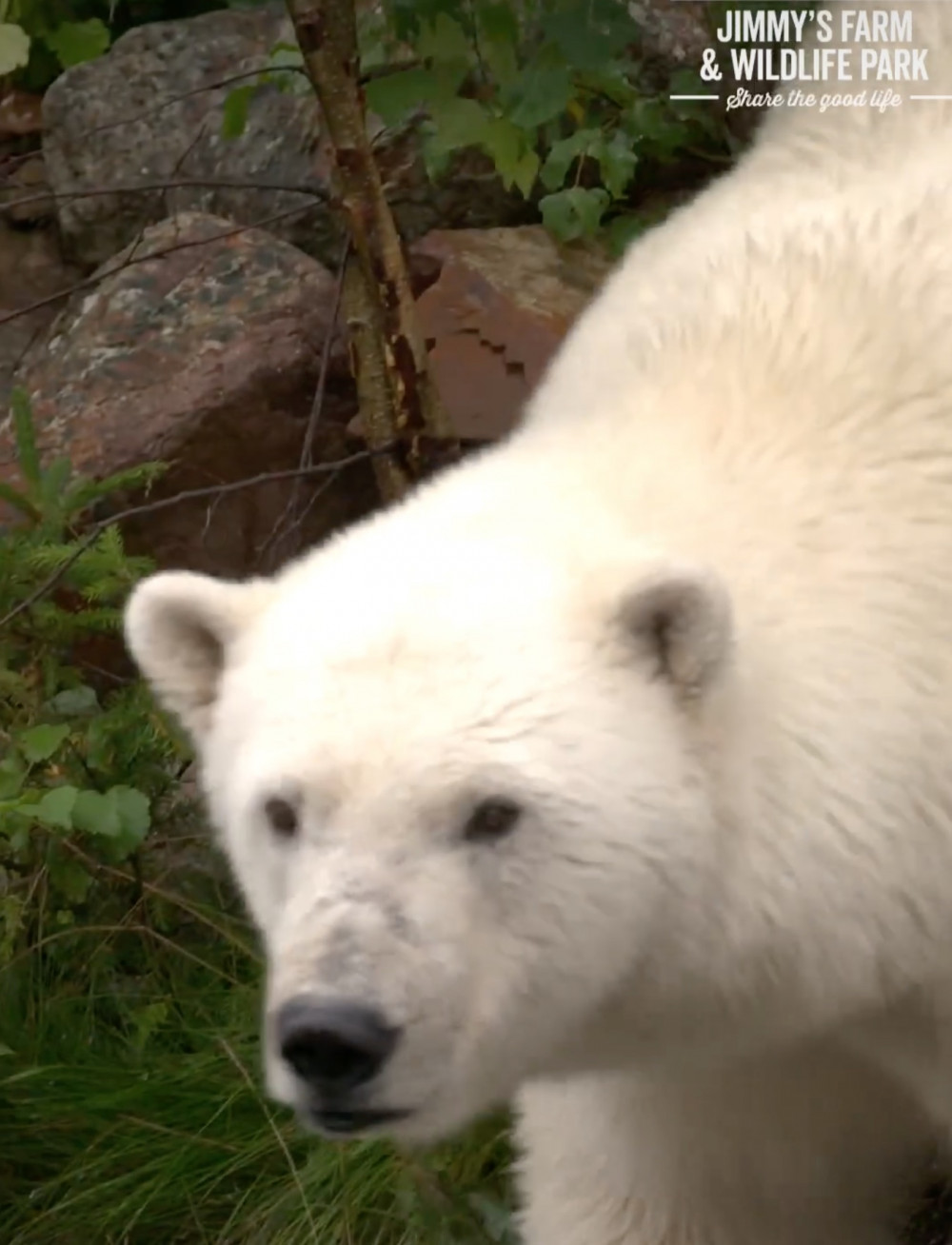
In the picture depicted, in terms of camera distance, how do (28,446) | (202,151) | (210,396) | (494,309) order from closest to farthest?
(28,446) < (494,309) < (210,396) < (202,151)

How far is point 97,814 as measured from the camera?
2807 millimetres

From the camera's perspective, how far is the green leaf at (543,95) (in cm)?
287

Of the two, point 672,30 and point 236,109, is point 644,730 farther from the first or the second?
point 672,30

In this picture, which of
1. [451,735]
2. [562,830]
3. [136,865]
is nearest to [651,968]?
[562,830]

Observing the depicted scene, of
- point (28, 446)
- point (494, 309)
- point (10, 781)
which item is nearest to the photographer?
point (10, 781)

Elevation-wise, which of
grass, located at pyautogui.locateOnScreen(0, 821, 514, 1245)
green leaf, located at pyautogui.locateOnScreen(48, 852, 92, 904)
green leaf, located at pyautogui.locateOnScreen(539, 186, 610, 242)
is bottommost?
grass, located at pyautogui.locateOnScreen(0, 821, 514, 1245)

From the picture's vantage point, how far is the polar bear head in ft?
5.98

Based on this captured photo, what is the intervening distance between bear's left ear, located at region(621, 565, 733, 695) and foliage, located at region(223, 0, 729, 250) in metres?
1.22

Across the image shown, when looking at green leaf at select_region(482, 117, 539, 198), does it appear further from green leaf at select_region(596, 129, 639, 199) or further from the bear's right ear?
the bear's right ear

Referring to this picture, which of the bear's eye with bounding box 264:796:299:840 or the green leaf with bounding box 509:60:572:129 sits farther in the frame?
the green leaf with bounding box 509:60:572:129

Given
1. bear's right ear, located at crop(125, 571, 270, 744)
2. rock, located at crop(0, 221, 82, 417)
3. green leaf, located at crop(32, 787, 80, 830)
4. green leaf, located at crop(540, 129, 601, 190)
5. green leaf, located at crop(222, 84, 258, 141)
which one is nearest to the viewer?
bear's right ear, located at crop(125, 571, 270, 744)

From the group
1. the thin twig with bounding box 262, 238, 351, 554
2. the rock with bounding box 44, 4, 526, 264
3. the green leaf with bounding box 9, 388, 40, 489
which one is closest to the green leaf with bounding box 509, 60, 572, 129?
the thin twig with bounding box 262, 238, 351, 554

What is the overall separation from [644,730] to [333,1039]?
1.53ft

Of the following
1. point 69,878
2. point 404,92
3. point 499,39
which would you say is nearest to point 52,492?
point 69,878
